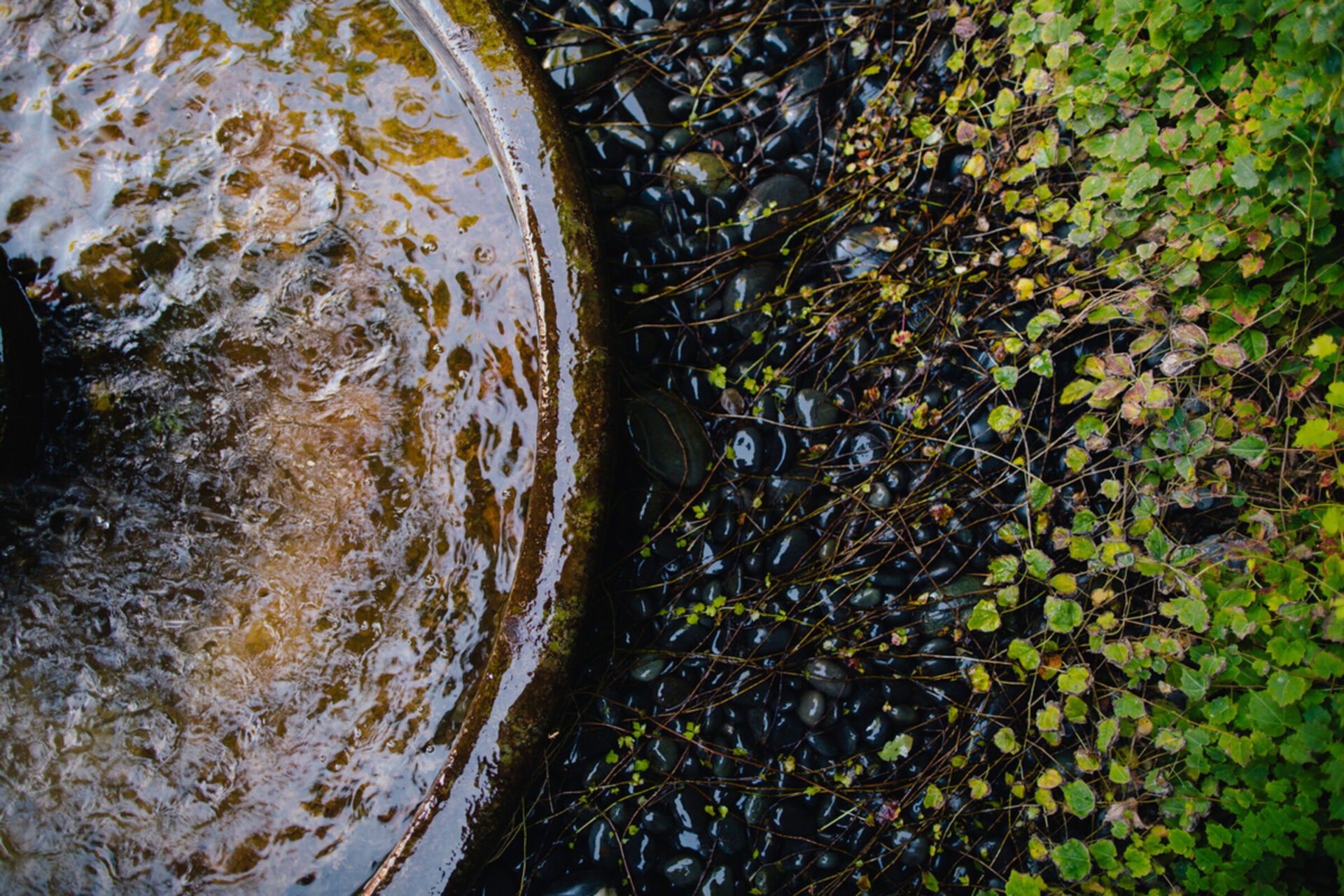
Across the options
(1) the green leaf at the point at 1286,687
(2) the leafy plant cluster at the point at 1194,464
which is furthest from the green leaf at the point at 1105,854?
(1) the green leaf at the point at 1286,687

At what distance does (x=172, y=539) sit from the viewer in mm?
2404

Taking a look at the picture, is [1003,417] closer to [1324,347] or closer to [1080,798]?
[1324,347]

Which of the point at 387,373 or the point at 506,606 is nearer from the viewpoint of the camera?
the point at 506,606

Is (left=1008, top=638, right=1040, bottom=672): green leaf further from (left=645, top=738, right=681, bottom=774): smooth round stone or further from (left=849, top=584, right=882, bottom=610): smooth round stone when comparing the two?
(left=645, top=738, right=681, bottom=774): smooth round stone

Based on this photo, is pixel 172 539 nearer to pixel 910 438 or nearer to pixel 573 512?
pixel 573 512

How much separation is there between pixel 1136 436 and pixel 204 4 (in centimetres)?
354

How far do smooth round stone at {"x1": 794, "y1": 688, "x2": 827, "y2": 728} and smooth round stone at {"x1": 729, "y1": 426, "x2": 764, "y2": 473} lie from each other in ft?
2.55

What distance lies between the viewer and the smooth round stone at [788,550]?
247 cm

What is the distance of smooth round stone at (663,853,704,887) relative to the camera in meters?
2.28

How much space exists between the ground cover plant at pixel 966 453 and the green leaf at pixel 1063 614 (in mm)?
15

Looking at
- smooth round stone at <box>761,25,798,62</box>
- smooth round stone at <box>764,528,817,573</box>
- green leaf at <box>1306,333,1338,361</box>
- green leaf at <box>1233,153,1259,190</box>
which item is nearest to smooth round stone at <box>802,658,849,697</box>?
smooth round stone at <box>764,528,817,573</box>

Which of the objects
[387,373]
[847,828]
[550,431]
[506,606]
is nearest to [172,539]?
[387,373]

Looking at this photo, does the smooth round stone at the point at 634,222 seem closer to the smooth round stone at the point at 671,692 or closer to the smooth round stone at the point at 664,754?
the smooth round stone at the point at 671,692

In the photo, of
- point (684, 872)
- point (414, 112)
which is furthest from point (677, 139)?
point (684, 872)
